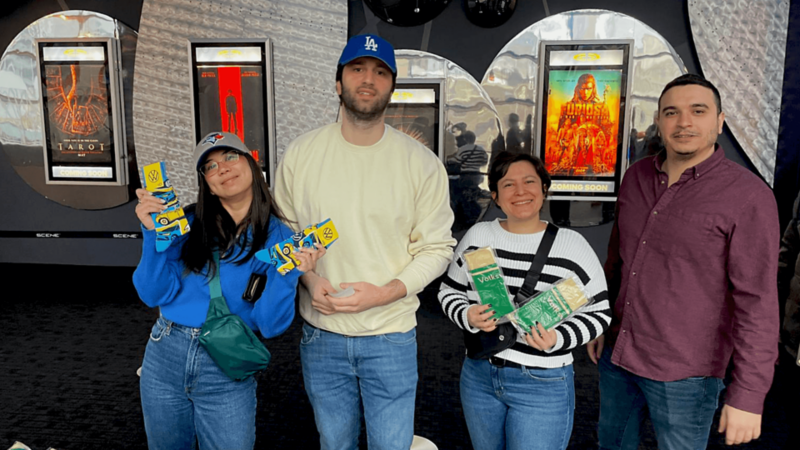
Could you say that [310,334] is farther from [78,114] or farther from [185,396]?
[78,114]

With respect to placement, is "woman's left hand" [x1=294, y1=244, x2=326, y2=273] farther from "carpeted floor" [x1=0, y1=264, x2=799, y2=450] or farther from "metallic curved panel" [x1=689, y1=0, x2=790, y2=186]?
"metallic curved panel" [x1=689, y1=0, x2=790, y2=186]

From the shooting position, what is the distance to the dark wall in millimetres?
4301

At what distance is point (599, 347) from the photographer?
6.46 feet

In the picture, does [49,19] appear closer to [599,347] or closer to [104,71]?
[104,71]

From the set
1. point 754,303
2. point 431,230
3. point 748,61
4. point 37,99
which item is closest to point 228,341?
point 431,230

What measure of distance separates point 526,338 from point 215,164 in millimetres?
1197

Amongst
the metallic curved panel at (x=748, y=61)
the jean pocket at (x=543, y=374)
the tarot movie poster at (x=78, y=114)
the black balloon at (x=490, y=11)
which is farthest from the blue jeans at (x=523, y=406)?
the tarot movie poster at (x=78, y=114)

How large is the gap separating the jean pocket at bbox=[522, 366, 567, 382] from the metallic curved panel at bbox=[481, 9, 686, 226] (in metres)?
3.24

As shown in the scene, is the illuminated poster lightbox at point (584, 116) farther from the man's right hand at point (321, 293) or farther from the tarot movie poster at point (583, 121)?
the man's right hand at point (321, 293)

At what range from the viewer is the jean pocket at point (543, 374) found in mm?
1636

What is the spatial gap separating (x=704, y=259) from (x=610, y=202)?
3.18 m

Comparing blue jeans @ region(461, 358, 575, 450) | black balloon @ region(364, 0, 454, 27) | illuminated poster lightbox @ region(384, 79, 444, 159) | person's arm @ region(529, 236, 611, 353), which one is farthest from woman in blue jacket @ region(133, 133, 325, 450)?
black balloon @ region(364, 0, 454, 27)

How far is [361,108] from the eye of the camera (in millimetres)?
1735

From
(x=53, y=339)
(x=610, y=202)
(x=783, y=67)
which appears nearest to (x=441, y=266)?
(x=610, y=202)
